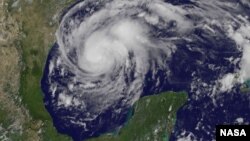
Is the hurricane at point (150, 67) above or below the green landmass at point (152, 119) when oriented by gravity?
above

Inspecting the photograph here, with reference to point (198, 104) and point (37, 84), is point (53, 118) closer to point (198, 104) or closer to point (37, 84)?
point (37, 84)

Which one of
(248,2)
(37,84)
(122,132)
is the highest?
(248,2)

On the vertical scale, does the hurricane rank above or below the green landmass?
above

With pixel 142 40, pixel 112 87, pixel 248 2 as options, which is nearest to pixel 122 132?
pixel 112 87

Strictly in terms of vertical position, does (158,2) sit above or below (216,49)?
above
